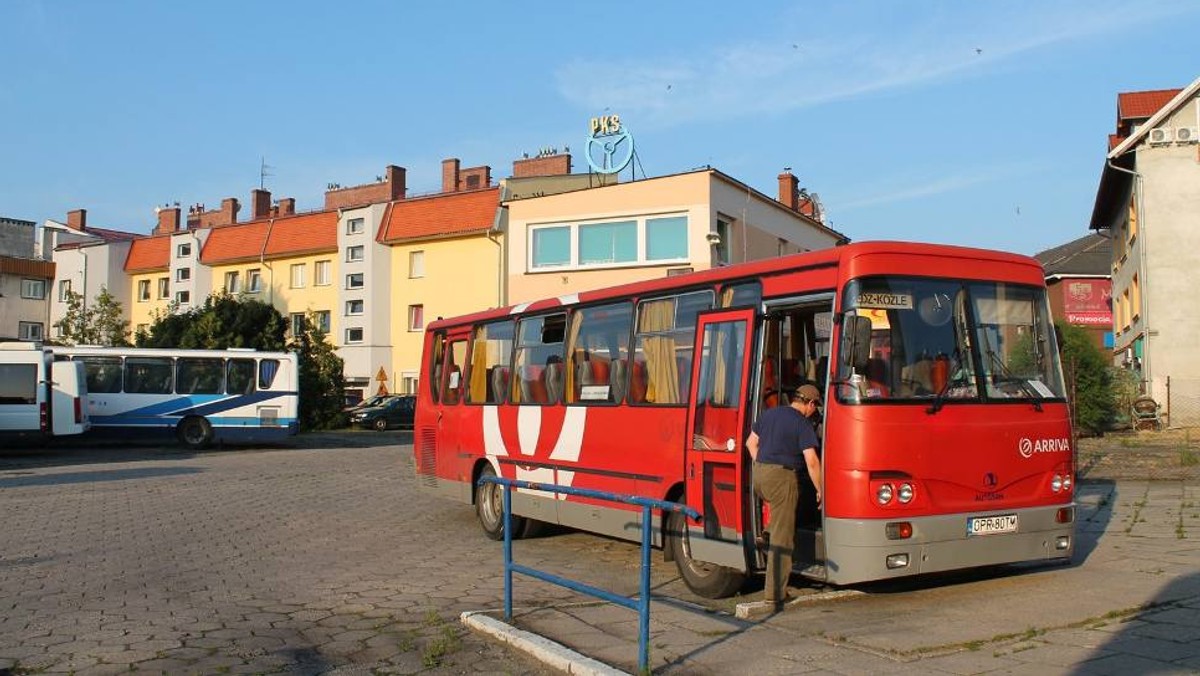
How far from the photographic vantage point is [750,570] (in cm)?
838

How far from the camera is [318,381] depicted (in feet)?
141

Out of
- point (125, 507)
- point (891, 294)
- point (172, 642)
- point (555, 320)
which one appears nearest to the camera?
point (172, 642)

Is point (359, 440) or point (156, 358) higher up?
point (156, 358)

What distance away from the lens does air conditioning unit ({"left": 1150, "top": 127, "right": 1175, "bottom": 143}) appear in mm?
33375

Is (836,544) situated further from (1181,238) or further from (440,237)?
(440,237)

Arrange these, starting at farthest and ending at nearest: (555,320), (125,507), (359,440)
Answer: (359,440) → (125,507) → (555,320)

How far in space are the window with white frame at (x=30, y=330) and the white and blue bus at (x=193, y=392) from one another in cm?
4483

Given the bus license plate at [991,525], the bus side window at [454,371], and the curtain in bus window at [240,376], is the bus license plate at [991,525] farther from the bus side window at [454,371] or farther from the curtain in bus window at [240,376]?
the curtain in bus window at [240,376]

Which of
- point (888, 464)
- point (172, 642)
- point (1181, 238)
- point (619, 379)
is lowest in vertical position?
point (172, 642)

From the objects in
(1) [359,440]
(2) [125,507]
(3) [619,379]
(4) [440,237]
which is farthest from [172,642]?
(4) [440,237]

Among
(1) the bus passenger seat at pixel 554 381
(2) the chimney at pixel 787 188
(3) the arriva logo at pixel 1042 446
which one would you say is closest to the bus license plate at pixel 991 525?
(3) the arriva logo at pixel 1042 446

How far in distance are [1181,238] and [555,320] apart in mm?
27957

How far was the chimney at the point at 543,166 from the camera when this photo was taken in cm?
5809

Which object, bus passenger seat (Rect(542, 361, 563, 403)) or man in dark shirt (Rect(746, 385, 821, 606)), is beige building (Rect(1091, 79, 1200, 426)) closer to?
bus passenger seat (Rect(542, 361, 563, 403))
